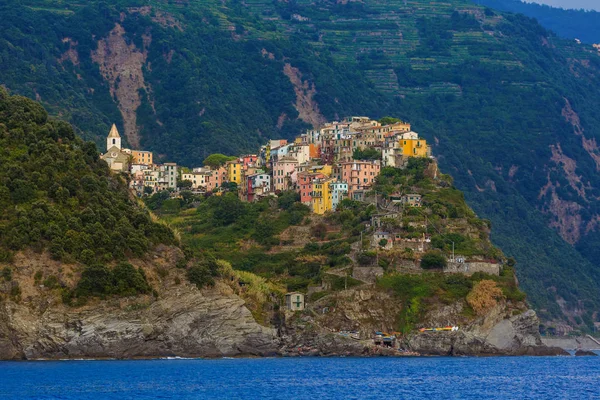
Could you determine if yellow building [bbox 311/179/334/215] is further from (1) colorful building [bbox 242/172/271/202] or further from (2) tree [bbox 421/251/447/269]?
(2) tree [bbox 421/251/447/269]

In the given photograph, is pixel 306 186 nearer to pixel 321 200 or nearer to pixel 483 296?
pixel 321 200

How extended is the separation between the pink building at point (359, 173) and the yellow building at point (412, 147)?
5228mm

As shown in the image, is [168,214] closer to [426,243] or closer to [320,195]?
[320,195]

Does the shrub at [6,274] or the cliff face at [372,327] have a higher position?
the shrub at [6,274]

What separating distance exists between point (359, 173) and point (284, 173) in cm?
1077

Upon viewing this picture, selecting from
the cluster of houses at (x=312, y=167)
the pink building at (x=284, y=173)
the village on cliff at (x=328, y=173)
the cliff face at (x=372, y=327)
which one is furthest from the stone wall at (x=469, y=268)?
the pink building at (x=284, y=173)

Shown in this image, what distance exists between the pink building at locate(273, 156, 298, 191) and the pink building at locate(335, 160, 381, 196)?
7193mm

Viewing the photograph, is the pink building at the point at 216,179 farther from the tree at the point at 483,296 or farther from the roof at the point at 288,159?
the tree at the point at 483,296

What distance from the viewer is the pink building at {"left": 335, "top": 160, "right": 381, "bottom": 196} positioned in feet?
570

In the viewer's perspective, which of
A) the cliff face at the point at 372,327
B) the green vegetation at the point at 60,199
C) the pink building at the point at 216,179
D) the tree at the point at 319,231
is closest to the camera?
the green vegetation at the point at 60,199

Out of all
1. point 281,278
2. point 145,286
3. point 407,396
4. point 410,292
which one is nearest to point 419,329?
point 410,292

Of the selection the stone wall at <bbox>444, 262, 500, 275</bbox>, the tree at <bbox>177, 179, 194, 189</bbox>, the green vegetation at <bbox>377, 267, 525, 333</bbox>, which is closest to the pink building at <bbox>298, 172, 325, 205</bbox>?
the green vegetation at <bbox>377, 267, 525, 333</bbox>

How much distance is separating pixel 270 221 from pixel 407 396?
64215mm

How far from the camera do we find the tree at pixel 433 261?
154250mm
